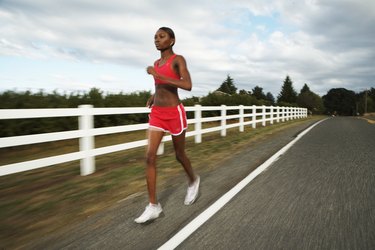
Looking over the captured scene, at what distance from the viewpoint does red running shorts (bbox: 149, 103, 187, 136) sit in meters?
3.93

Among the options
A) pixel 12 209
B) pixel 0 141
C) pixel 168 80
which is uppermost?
pixel 168 80

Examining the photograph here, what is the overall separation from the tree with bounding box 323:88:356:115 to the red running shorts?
15773cm

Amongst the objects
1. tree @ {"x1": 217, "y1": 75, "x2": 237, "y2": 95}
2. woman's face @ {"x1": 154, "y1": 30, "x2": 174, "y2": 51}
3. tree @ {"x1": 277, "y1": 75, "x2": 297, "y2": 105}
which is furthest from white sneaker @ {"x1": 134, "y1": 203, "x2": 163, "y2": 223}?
tree @ {"x1": 277, "y1": 75, "x2": 297, "y2": 105}

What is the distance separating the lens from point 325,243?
9.97ft

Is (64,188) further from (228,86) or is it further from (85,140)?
(228,86)

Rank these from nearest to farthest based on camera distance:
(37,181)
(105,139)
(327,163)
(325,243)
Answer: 1. (325,243)
2. (37,181)
3. (327,163)
4. (105,139)

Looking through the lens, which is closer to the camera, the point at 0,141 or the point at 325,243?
the point at 325,243

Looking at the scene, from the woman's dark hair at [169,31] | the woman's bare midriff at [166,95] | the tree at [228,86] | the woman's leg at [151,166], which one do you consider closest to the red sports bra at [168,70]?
the woman's bare midriff at [166,95]

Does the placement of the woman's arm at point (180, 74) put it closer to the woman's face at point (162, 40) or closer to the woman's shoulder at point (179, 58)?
the woman's shoulder at point (179, 58)

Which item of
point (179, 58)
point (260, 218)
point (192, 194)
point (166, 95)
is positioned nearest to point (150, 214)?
point (192, 194)

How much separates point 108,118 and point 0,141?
7797 mm

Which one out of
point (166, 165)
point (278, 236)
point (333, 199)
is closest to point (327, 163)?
point (333, 199)

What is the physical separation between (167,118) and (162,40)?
2.95ft

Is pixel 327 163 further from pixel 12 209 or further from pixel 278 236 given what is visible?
pixel 12 209
